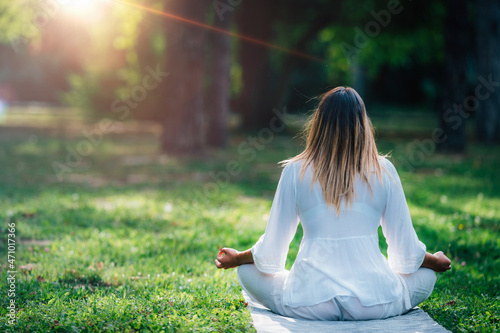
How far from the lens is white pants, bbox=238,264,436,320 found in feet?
11.6

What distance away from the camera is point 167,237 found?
6.45 metres

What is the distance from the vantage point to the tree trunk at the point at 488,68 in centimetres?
1672

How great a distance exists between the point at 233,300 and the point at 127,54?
24.7 metres

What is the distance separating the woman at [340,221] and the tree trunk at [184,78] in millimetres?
10675

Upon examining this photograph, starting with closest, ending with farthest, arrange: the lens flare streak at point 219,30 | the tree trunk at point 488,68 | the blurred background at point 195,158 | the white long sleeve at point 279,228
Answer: the white long sleeve at point 279,228, the blurred background at point 195,158, the lens flare streak at point 219,30, the tree trunk at point 488,68

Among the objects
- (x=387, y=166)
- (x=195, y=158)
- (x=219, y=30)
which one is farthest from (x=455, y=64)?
(x=387, y=166)

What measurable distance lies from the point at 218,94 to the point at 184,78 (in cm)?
288

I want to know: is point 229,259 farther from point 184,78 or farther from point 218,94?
point 218,94

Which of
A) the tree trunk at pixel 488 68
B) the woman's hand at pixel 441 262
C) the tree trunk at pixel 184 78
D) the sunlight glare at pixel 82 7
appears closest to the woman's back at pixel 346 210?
the woman's hand at pixel 441 262

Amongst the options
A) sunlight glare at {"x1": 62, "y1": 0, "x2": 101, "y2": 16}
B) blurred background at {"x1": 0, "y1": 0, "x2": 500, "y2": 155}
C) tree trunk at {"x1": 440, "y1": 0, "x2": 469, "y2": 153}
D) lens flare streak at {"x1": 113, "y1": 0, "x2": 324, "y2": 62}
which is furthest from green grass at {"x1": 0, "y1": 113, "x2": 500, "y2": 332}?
sunlight glare at {"x1": 62, "y1": 0, "x2": 101, "y2": 16}

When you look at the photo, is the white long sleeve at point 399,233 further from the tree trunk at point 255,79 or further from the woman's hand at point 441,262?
the tree trunk at point 255,79

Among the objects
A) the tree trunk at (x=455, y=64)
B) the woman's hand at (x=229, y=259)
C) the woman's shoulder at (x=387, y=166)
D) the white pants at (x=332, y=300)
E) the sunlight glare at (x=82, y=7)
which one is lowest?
the white pants at (x=332, y=300)

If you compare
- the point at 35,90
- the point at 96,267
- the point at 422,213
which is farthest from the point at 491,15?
the point at 35,90

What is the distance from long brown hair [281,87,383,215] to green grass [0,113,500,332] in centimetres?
107
